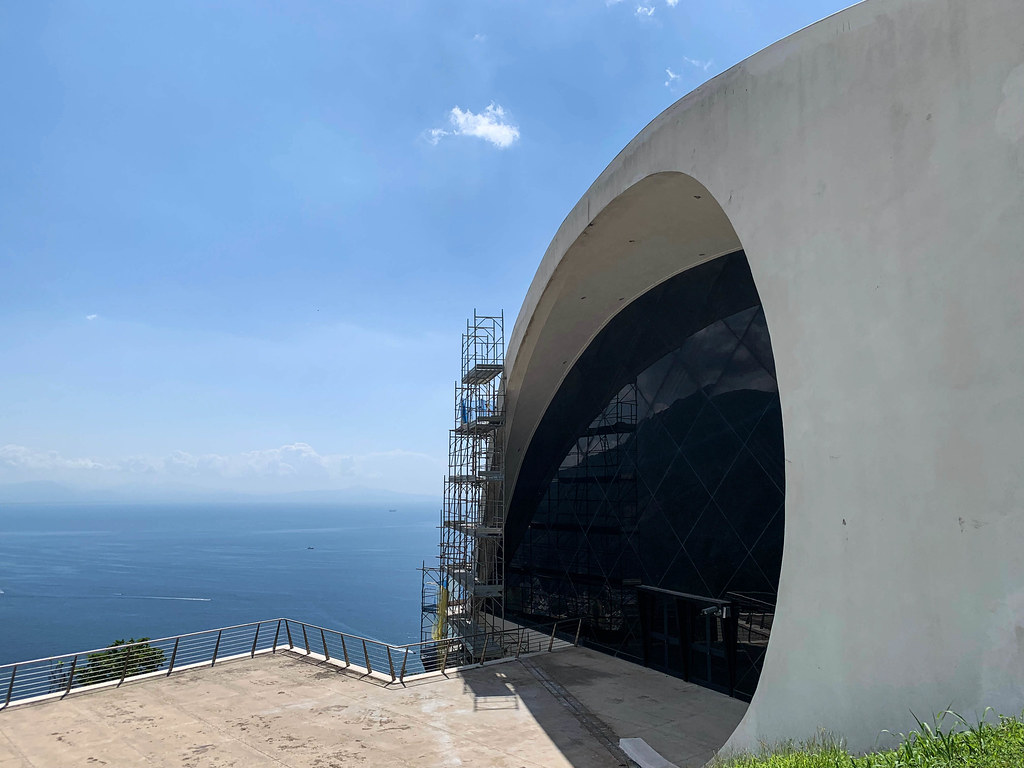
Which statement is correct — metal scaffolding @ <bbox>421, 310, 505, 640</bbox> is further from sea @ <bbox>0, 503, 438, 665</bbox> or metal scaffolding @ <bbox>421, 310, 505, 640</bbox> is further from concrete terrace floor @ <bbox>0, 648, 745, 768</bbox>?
sea @ <bbox>0, 503, 438, 665</bbox>

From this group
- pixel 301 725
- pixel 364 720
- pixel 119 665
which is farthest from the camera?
pixel 119 665

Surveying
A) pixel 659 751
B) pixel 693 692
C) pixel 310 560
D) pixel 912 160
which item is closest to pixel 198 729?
pixel 659 751

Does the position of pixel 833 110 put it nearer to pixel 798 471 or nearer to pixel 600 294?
pixel 798 471

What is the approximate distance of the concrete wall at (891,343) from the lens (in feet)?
18.2

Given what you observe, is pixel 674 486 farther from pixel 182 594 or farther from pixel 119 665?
pixel 182 594

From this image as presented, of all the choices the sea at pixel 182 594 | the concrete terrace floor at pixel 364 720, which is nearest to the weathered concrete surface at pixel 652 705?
the concrete terrace floor at pixel 364 720

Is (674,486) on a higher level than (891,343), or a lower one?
lower

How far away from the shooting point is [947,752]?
4.38 m

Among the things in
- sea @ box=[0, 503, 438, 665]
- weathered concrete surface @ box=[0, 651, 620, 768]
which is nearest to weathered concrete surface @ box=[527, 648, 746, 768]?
weathered concrete surface @ box=[0, 651, 620, 768]

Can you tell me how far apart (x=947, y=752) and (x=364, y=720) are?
891 centimetres

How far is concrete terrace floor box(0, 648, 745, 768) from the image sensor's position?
945 centimetres

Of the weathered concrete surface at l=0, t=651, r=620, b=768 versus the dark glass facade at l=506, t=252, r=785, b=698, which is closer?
the weathered concrete surface at l=0, t=651, r=620, b=768

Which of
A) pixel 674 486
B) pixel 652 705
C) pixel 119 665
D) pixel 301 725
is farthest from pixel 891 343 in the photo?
pixel 119 665

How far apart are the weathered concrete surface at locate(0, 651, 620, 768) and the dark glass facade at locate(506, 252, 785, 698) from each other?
3.32m
